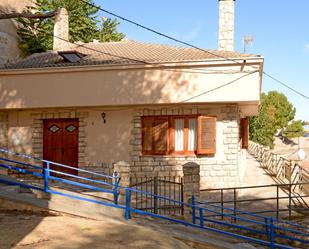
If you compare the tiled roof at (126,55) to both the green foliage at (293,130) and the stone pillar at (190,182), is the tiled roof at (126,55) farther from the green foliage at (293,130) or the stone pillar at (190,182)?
the green foliage at (293,130)

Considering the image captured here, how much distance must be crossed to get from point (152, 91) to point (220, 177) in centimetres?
423

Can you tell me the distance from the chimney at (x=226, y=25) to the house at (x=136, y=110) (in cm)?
185

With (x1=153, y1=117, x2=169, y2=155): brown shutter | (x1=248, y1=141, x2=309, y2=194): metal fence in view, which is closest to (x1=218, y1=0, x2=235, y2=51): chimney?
(x1=153, y1=117, x2=169, y2=155): brown shutter

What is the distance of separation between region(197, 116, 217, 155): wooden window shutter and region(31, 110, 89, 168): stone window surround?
4.77 metres

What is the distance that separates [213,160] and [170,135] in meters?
1.94

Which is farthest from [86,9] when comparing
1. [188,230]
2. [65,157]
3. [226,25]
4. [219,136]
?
[188,230]

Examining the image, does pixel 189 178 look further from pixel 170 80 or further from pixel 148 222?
pixel 170 80

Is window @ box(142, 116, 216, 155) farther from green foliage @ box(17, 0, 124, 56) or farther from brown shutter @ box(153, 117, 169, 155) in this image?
green foliage @ box(17, 0, 124, 56)

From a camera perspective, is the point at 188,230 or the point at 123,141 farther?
the point at 123,141

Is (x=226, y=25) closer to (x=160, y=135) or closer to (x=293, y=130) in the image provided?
(x=160, y=135)

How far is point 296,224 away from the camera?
9516mm

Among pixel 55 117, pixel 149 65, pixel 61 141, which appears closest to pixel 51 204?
pixel 149 65

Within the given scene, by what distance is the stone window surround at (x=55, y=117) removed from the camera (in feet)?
51.6

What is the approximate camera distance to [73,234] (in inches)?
263
